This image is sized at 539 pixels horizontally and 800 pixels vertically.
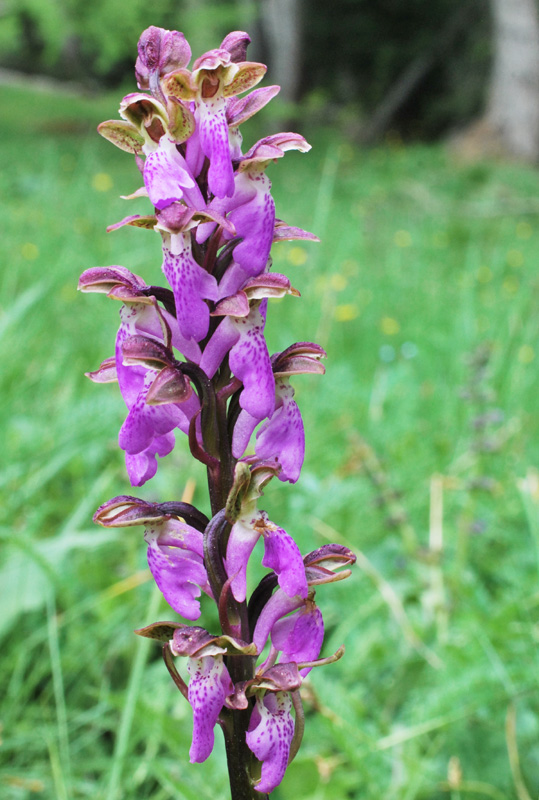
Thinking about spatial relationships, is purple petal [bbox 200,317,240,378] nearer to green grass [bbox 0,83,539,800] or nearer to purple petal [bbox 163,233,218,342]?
purple petal [bbox 163,233,218,342]

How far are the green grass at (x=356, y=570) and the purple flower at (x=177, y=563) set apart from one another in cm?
36

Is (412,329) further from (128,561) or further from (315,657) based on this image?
(315,657)

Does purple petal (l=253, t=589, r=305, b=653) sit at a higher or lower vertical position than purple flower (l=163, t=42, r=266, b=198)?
lower

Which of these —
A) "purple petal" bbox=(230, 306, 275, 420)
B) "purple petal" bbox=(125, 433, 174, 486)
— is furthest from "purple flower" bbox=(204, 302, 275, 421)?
"purple petal" bbox=(125, 433, 174, 486)

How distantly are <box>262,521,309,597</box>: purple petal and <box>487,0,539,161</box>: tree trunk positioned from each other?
1328 centimetres

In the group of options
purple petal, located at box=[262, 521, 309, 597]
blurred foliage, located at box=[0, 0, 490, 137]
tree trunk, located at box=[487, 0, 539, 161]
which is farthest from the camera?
blurred foliage, located at box=[0, 0, 490, 137]

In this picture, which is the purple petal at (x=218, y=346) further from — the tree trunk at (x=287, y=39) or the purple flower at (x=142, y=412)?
the tree trunk at (x=287, y=39)

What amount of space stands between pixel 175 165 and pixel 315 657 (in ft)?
2.05

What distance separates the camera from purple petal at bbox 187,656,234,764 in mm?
868

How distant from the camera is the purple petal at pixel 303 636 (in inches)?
36.1

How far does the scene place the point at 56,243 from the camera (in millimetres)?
4562

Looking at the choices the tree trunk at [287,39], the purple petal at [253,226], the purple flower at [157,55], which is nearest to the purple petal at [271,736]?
the purple petal at [253,226]

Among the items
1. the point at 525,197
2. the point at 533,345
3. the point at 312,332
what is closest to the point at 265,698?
the point at 312,332

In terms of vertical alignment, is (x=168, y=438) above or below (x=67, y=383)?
above
